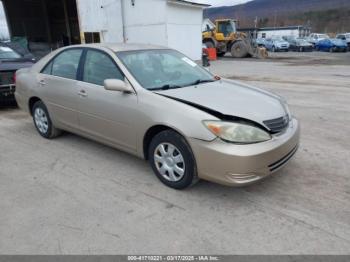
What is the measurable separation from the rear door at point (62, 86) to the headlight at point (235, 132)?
221 centimetres

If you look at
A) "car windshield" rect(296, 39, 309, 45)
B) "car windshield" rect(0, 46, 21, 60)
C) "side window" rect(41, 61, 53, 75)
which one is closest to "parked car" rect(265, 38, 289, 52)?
"car windshield" rect(296, 39, 309, 45)

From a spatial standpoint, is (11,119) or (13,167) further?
(11,119)

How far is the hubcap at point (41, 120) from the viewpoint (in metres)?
5.17

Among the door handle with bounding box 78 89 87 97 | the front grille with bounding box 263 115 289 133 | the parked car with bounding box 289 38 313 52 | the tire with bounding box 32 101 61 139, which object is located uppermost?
the door handle with bounding box 78 89 87 97

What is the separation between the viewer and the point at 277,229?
278cm

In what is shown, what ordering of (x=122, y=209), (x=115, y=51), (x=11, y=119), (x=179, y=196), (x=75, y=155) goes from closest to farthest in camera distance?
(x=122, y=209) < (x=179, y=196) < (x=115, y=51) < (x=75, y=155) < (x=11, y=119)

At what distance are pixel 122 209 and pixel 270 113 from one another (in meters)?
1.81

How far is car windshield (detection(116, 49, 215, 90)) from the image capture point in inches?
149

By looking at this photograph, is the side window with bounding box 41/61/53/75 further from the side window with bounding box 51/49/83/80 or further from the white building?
the white building

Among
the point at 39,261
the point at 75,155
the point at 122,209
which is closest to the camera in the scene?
the point at 39,261

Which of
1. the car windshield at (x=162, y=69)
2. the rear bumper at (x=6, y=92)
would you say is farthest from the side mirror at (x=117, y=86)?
the rear bumper at (x=6, y=92)

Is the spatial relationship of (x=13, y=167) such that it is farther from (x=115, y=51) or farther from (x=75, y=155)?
(x=115, y=51)

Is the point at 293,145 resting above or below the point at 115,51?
below

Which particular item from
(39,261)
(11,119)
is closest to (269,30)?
(11,119)
